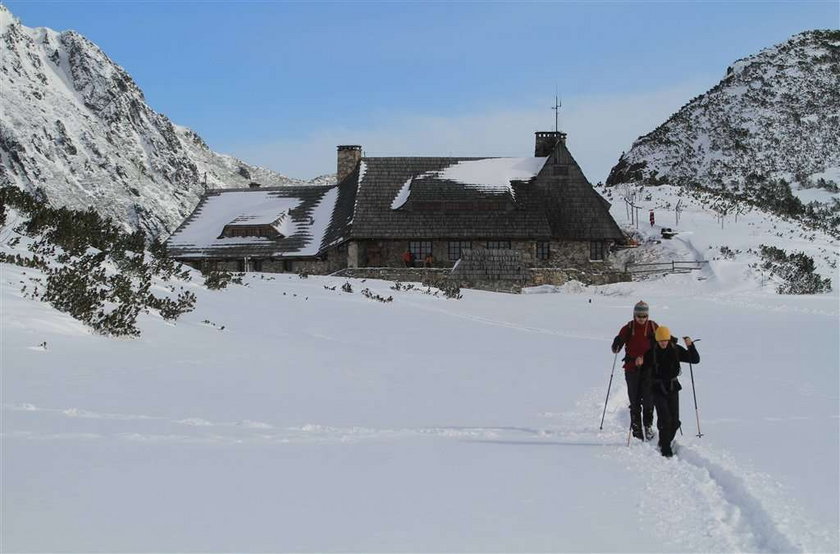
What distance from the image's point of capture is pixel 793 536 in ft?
18.6

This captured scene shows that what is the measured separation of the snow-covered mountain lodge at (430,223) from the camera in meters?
41.5

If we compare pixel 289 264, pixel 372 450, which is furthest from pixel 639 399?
pixel 289 264

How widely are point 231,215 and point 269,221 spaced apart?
384cm

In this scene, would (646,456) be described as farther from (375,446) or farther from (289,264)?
(289,264)

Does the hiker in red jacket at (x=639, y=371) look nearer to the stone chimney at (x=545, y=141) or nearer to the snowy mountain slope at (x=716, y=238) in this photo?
the snowy mountain slope at (x=716, y=238)

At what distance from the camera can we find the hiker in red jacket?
984cm

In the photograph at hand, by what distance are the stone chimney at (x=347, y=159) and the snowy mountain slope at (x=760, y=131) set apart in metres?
41.8

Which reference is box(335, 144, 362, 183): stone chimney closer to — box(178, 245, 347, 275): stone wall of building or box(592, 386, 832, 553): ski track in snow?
box(178, 245, 347, 275): stone wall of building

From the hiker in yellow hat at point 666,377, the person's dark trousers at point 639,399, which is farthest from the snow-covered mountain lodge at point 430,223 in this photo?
the hiker in yellow hat at point 666,377

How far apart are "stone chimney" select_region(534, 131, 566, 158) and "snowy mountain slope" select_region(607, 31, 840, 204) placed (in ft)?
128

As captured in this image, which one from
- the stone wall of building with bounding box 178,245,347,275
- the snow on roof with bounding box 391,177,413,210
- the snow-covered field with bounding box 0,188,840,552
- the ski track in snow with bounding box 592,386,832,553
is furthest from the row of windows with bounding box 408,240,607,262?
the ski track in snow with bounding box 592,386,832,553

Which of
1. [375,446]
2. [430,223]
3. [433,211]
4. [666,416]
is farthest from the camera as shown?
[433,211]

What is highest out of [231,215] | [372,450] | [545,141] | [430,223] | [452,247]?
[545,141]

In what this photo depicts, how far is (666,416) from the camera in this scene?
9.24 meters
